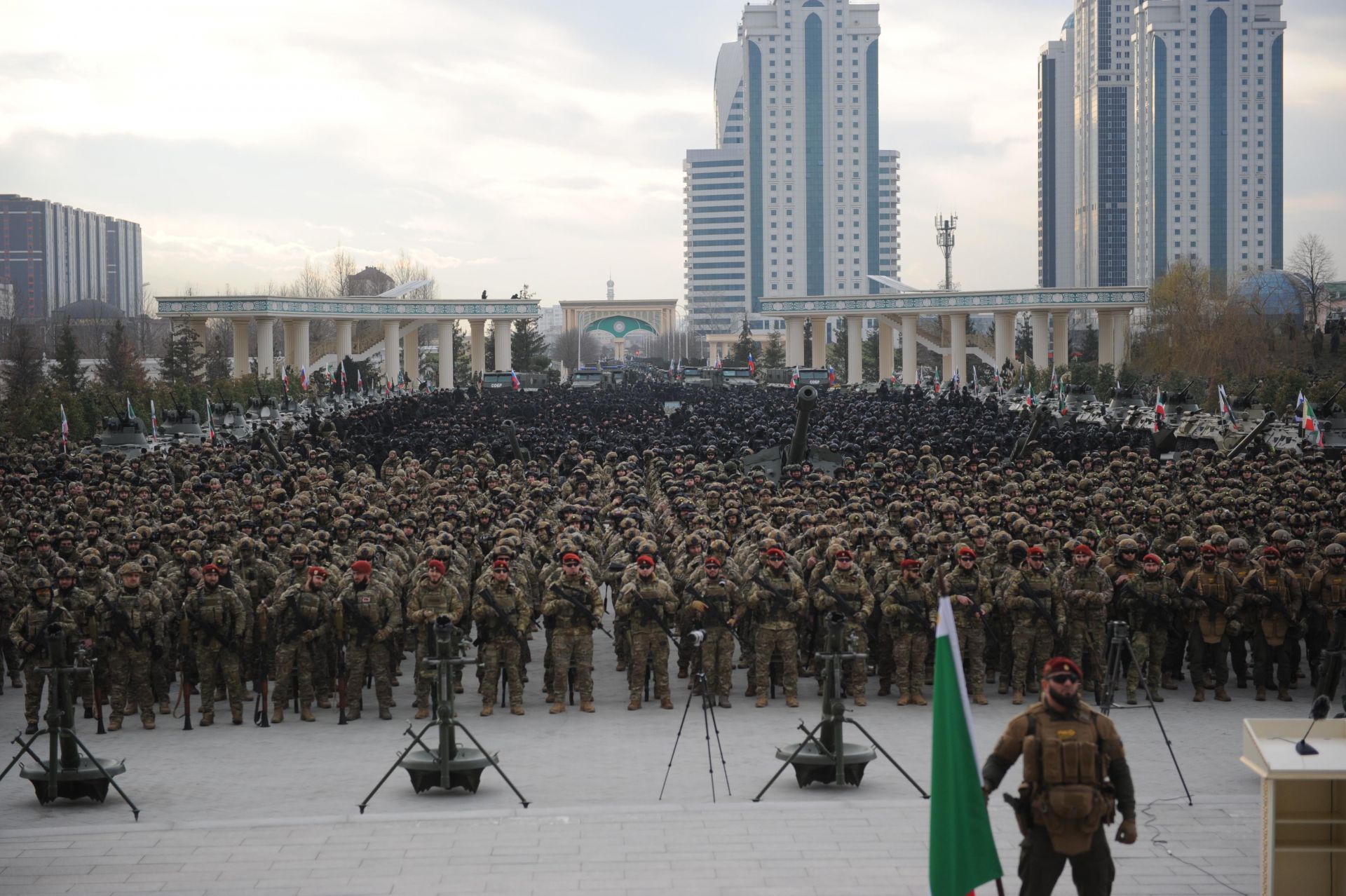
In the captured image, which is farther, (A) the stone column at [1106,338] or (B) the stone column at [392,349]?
(B) the stone column at [392,349]

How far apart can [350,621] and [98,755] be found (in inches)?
87.4

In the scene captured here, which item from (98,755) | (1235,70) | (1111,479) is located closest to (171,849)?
(98,755)

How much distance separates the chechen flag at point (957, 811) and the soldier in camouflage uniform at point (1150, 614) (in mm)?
6699

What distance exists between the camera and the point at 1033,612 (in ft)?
40.1

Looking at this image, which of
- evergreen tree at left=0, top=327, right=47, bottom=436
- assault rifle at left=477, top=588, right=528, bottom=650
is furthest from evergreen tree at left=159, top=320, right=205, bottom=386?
assault rifle at left=477, top=588, right=528, bottom=650

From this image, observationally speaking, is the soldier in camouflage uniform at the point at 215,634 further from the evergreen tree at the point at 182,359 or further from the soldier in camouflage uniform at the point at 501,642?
the evergreen tree at the point at 182,359

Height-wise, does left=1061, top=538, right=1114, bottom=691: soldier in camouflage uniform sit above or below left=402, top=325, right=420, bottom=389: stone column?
below

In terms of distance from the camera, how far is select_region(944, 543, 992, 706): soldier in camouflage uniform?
40.1 ft

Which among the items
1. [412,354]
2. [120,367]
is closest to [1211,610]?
[120,367]

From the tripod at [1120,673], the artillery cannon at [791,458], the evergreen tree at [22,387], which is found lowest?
the tripod at [1120,673]

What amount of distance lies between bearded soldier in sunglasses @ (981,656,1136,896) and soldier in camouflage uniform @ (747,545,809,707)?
5.83 m

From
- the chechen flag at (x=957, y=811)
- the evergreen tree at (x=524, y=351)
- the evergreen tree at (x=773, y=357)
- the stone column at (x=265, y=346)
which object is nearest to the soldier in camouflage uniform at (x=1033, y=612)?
the chechen flag at (x=957, y=811)

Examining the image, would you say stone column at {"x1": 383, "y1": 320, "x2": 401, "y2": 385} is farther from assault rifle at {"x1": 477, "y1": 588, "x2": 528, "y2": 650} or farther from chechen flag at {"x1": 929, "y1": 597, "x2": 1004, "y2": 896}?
chechen flag at {"x1": 929, "y1": 597, "x2": 1004, "y2": 896}

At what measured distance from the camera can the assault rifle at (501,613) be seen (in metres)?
11.5
